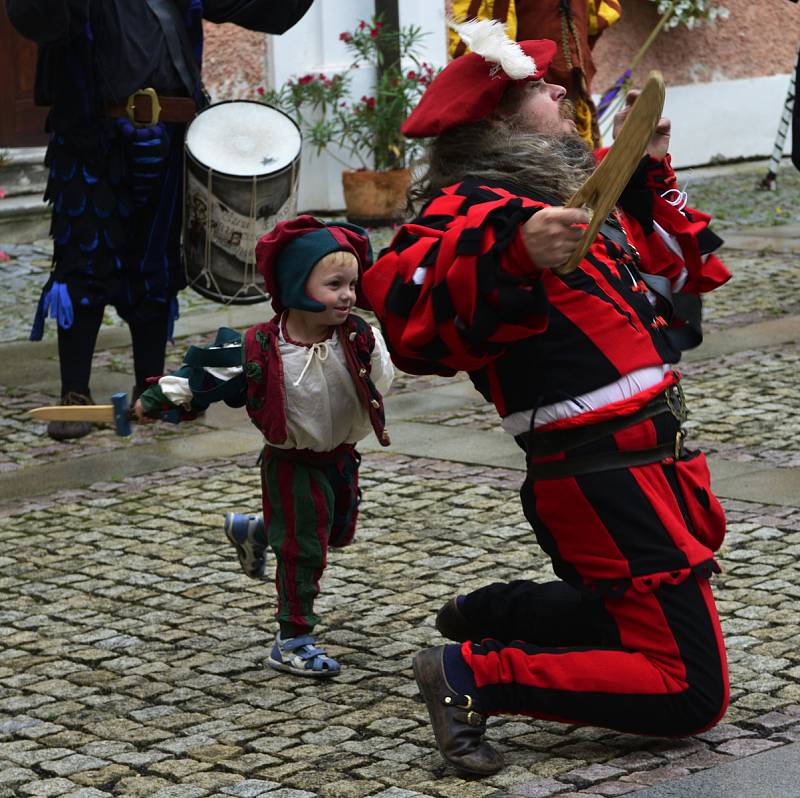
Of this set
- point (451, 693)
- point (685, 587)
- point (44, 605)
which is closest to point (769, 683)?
point (685, 587)

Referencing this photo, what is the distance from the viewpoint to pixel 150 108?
5.89 metres

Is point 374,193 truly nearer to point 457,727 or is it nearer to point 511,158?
point 511,158

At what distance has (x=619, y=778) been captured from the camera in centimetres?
307

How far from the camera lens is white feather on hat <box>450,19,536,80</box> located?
315 cm

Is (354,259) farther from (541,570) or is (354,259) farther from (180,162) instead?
(180,162)

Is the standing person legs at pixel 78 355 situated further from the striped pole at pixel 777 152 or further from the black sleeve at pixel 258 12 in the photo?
the striped pole at pixel 777 152

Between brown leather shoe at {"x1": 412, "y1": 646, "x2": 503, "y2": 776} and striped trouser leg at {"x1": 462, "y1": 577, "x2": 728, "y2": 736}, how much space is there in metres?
0.04

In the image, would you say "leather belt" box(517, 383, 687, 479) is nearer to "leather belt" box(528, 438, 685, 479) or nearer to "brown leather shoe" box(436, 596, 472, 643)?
"leather belt" box(528, 438, 685, 479)

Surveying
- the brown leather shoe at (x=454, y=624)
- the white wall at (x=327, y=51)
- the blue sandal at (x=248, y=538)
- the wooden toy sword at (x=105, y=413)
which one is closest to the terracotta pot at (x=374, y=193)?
the white wall at (x=327, y=51)

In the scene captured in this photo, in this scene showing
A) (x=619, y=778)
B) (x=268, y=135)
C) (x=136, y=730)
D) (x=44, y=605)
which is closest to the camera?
(x=619, y=778)

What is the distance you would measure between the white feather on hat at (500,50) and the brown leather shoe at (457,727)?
113 centimetres

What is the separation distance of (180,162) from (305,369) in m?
2.54

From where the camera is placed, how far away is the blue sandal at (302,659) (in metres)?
3.76

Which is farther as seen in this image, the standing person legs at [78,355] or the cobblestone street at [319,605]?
the standing person legs at [78,355]
